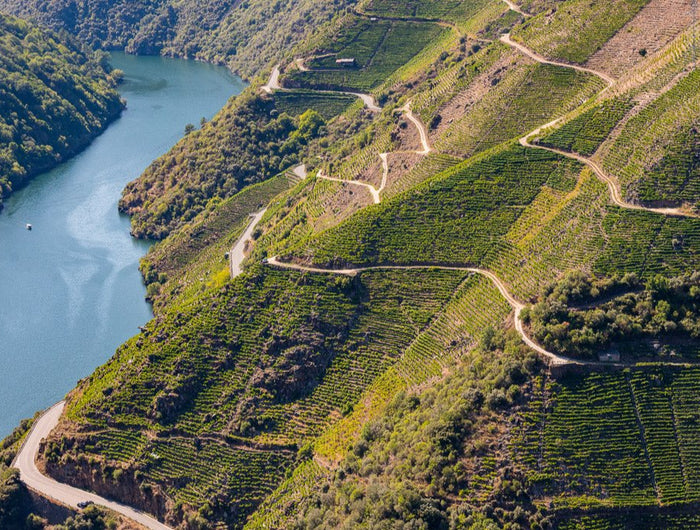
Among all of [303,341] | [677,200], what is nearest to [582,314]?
[677,200]

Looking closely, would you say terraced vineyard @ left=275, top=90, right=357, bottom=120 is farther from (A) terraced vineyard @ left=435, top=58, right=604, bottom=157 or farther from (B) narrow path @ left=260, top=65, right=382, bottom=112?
(A) terraced vineyard @ left=435, top=58, right=604, bottom=157

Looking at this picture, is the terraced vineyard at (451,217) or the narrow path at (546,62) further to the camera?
the narrow path at (546,62)

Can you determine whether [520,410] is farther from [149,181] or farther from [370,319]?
[149,181]

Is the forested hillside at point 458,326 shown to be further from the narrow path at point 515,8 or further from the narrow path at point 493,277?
the narrow path at point 515,8

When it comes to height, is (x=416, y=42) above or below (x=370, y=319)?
above

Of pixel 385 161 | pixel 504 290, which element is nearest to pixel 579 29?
pixel 385 161

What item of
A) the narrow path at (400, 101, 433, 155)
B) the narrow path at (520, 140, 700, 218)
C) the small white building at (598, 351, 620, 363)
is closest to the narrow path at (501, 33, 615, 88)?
the narrow path at (520, 140, 700, 218)

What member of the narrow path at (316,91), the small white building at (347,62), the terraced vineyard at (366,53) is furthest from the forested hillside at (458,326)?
the small white building at (347,62)
